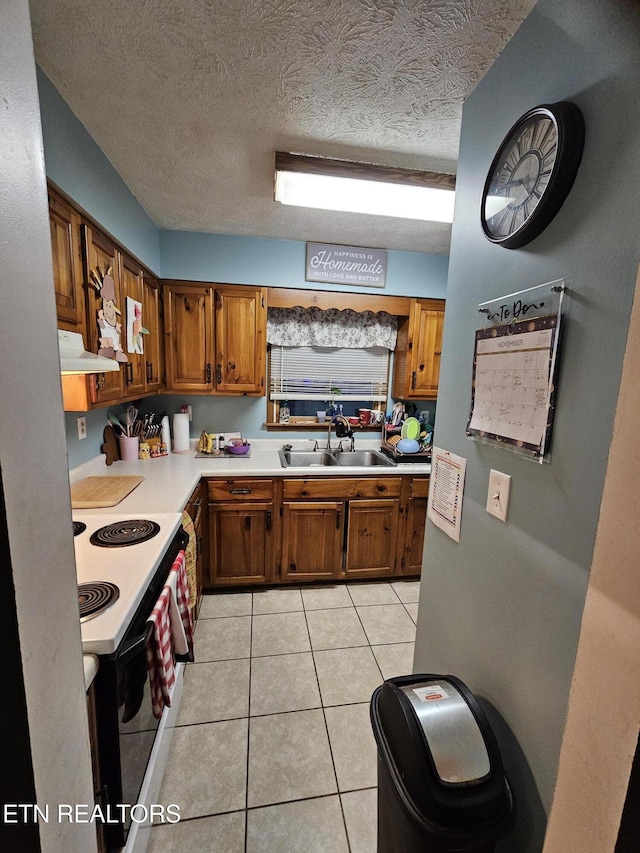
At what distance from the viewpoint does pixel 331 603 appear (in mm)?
2469

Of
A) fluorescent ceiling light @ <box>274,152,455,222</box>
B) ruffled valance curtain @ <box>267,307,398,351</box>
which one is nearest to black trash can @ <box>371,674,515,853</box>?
fluorescent ceiling light @ <box>274,152,455,222</box>

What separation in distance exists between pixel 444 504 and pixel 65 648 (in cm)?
107

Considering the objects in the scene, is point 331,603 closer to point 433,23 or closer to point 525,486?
point 525,486

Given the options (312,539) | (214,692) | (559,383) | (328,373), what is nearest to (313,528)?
(312,539)

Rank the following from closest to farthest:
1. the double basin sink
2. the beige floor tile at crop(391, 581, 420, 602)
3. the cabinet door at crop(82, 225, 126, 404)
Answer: the cabinet door at crop(82, 225, 126, 404) < the beige floor tile at crop(391, 581, 420, 602) < the double basin sink

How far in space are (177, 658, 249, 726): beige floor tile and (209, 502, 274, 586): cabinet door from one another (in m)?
0.63

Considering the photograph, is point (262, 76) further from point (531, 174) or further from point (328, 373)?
point (328, 373)

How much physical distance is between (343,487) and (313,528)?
373 millimetres

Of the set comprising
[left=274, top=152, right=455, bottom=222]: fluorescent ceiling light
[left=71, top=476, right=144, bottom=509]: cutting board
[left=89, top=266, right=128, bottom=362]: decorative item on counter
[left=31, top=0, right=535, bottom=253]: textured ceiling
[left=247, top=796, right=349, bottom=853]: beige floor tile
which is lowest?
Answer: [left=247, top=796, right=349, bottom=853]: beige floor tile

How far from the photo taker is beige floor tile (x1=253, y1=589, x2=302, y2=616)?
93.8 inches

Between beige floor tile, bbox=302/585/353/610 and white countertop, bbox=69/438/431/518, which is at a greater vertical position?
white countertop, bbox=69/438/431/518

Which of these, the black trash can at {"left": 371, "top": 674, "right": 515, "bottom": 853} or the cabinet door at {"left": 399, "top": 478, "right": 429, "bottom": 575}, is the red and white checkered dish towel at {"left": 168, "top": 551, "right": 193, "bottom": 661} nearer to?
the black trash can at {"left": 371, "top": 674, "right": 515, "bottom": 853}

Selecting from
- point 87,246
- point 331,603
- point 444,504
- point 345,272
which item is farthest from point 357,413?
point 87,246

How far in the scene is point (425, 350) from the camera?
291 centimetres
